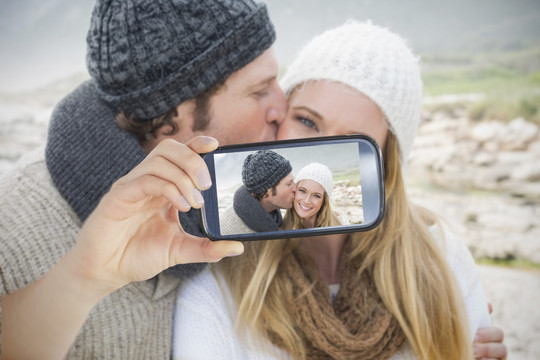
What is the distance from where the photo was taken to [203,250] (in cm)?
75

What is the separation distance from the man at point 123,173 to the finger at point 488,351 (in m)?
0.80

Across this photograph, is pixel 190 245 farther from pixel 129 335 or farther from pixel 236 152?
pixel 129 335

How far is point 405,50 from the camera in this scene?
118 cm

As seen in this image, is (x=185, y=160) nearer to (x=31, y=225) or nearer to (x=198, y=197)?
(x=198, y=197)

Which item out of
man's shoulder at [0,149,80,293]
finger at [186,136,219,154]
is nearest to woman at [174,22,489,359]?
man's shoulder at [0,149,80,293]

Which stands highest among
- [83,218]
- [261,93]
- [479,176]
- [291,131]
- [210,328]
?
[479,176]

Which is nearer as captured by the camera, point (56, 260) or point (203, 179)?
point (203, 179)

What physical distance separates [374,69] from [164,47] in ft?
1.71

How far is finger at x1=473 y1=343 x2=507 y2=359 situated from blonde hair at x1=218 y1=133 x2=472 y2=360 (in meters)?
0.09

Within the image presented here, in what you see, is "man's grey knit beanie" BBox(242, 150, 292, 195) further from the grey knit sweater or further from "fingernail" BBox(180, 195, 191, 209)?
the grey knit sweater

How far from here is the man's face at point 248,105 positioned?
1148mm

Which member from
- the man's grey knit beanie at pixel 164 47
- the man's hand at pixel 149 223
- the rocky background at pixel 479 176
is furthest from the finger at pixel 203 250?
the rocky background at pixel 479 176

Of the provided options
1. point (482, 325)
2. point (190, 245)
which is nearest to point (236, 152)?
point (190, 245)

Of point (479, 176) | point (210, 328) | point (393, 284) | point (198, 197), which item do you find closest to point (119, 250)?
point (198, 197)
